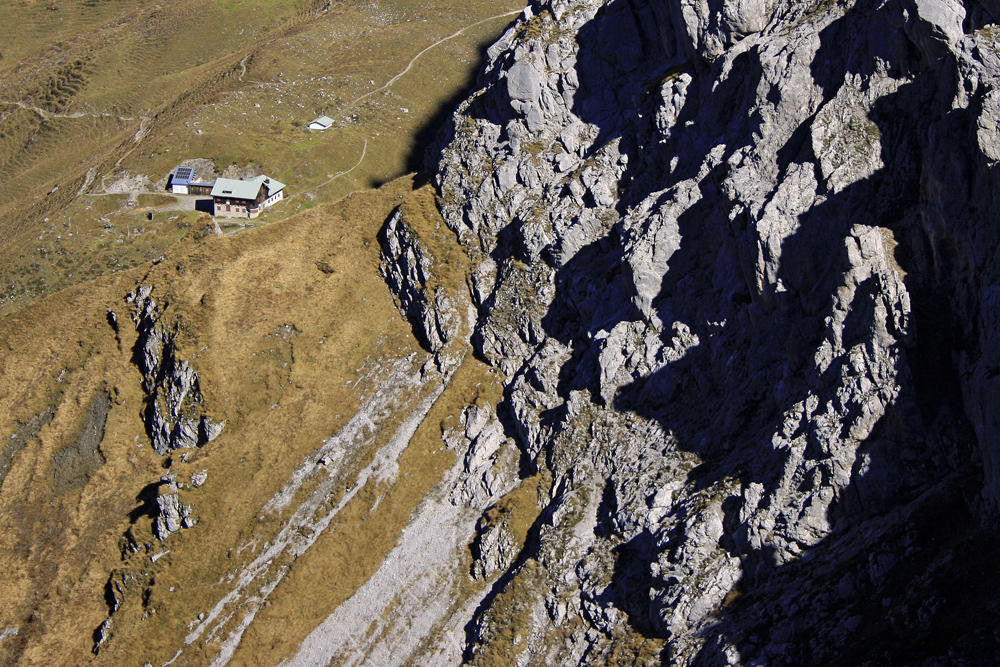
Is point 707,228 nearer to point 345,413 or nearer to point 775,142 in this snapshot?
point 775,142

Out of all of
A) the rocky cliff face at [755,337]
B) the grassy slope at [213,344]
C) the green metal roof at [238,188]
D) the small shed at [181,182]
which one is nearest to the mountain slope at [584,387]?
the rocky cliff face at [755,337]

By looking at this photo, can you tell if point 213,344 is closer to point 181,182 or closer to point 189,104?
point 181,182

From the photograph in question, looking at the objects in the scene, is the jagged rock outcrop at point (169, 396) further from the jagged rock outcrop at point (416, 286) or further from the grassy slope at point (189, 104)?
the jagged rock outcrop at point (416, 286)

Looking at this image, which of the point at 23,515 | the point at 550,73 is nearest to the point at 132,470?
the point at 23,515

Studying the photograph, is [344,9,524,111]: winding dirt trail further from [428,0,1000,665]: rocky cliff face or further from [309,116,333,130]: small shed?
[428,0,1000,665]: rocky cliff face

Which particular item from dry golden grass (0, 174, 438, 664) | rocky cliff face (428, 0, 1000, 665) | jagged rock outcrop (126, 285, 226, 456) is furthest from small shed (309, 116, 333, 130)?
rocky cliff face (428, 0, 1000, 665)

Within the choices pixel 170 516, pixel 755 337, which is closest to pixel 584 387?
pixel 755 337
